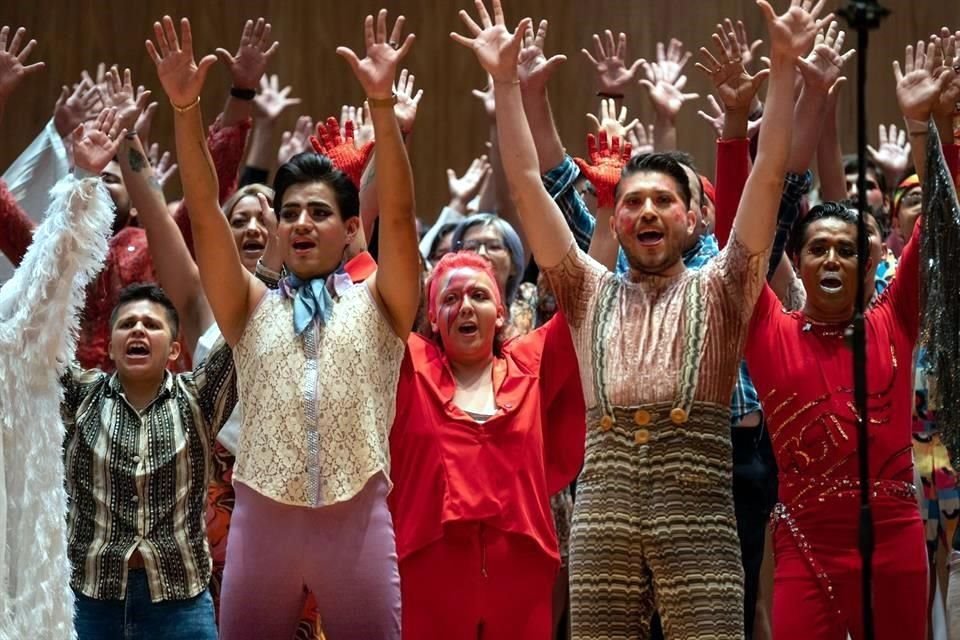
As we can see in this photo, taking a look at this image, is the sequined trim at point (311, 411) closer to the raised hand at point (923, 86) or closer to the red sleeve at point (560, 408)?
the red sleeve at point (560, 408)

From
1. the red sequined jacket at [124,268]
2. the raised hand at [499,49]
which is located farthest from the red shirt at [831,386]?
the red sequined jacket at [124,268]

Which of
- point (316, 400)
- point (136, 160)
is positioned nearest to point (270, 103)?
point (136, 160)

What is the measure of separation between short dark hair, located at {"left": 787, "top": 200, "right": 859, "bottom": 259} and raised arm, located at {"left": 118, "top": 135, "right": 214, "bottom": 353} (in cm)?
136

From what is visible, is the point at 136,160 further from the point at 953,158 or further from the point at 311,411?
the point at 953,158

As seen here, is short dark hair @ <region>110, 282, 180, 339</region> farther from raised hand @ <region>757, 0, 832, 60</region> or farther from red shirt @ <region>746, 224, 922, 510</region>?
raised hand @ <region>757, 0, 832, 60</region>

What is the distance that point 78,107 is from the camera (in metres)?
4.36

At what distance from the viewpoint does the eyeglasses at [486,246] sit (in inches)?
165

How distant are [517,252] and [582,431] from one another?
902mm

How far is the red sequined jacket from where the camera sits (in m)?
4.11

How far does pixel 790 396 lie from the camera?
3.31m

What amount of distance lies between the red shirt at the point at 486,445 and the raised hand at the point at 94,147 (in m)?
0.75

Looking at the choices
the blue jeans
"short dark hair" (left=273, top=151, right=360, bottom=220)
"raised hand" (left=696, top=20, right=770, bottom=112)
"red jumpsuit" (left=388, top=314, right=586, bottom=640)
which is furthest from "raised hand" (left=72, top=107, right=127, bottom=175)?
"raised hand" (left=696, top=20, right=770, bottom=112)

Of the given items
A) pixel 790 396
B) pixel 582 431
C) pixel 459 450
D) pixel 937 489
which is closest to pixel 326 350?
pixel 459 450

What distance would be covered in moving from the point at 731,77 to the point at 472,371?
86cm
